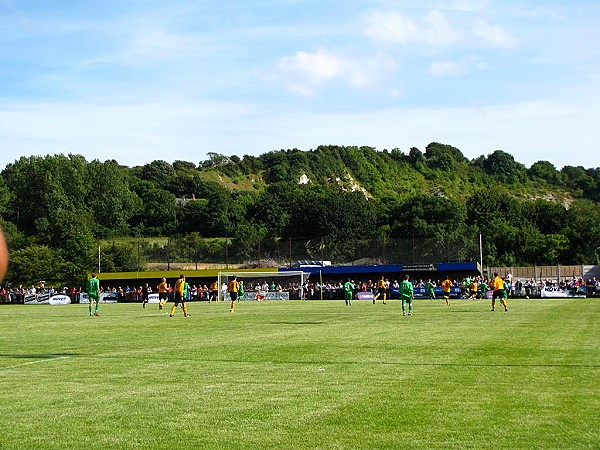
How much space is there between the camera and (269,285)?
78.1 metres

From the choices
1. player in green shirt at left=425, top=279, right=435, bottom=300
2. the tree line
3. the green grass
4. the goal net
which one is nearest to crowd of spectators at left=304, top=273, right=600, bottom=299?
the goal net

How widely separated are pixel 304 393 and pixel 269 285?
66.8m

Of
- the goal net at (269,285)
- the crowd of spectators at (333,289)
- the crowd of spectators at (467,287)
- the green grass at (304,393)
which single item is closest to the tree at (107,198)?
the crowd of spectators at (333,289)

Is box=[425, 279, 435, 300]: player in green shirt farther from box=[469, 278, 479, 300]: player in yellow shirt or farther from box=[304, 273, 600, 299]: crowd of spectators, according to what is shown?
box=[469, 278, 479, 300]: player in yellow shirt

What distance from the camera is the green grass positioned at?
8695 millimetres

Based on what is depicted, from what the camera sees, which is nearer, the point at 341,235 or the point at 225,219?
the point at 341,235

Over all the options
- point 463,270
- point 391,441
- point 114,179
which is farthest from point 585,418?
point 114,179

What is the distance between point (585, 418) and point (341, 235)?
134391 mm

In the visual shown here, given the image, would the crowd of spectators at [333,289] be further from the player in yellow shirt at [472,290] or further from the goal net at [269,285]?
the player in yellow shirt at [472,290]

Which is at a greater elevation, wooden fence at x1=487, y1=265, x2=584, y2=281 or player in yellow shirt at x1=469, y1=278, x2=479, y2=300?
wooden fence at x1=487, y1=265, x2=584, y2=281

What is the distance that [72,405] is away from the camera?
35.3 ft

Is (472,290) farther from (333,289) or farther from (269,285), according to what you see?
(269,285)

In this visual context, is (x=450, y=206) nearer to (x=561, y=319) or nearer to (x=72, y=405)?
(x=561, y=319)

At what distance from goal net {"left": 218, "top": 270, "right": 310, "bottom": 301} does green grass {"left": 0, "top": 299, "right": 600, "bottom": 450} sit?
52.2 m
